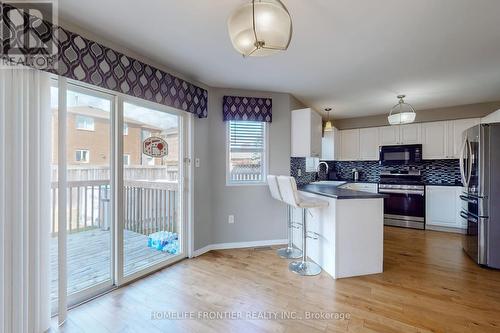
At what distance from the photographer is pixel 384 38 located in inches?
85.3

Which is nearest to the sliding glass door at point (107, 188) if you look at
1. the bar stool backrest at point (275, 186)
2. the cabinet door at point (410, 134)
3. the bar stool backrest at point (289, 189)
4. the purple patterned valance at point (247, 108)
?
the purple patterned valance at point (247, 108)

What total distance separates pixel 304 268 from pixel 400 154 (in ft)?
11.6

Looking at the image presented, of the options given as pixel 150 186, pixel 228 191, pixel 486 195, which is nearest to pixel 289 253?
pixel 228 191

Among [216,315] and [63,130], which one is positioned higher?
[63,130]

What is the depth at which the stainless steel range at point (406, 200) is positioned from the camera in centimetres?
461

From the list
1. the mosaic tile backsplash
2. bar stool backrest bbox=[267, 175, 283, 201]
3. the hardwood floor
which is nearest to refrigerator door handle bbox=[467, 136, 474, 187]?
the hardwood floor

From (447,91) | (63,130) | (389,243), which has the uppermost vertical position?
(447,91)

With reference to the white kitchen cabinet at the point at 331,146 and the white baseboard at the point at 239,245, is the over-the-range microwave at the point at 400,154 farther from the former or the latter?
the white baseboard at the point at 239,245

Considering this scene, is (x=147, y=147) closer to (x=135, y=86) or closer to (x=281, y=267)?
(x=135, y=86)

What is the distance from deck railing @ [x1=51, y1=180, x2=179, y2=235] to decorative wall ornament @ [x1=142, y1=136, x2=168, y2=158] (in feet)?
1.12

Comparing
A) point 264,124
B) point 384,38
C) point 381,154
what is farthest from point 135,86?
point 381,154

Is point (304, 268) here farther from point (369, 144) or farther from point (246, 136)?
point (369, 144)

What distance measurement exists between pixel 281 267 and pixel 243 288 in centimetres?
66

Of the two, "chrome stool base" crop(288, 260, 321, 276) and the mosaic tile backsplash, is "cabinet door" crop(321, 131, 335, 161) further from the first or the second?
"chrome stool base" crop(288, 260, 321, 276)
